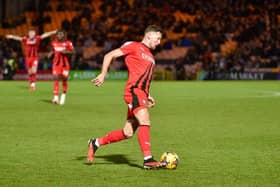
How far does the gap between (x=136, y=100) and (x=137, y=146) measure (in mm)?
2648

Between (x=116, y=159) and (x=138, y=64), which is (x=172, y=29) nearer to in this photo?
(x=116, y=159)

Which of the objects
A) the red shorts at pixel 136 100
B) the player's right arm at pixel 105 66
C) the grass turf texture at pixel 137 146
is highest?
the player's right arm at pixel 105 66

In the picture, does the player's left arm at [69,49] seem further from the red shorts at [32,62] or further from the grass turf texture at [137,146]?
the red shorts at [32,62]

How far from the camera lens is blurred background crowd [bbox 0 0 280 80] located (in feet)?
141

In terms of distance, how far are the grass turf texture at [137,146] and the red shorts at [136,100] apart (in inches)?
31.0

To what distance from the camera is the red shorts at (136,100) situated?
883cm

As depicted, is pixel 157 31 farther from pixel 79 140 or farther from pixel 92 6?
pixel 92 6

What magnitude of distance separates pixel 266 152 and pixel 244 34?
35665 mm

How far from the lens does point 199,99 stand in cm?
2397

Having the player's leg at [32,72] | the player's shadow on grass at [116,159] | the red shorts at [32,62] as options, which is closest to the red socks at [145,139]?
the player's shadow on grass at [116,159]

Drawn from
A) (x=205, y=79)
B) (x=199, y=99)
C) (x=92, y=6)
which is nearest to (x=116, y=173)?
(x=199, y=99)

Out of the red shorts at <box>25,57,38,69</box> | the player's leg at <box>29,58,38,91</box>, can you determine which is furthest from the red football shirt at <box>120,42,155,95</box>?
the red shorts at <box>25,57,38,69</box>

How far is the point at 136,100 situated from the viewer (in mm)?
8852

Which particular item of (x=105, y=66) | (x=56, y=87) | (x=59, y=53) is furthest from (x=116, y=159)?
(x=59, y=53)
